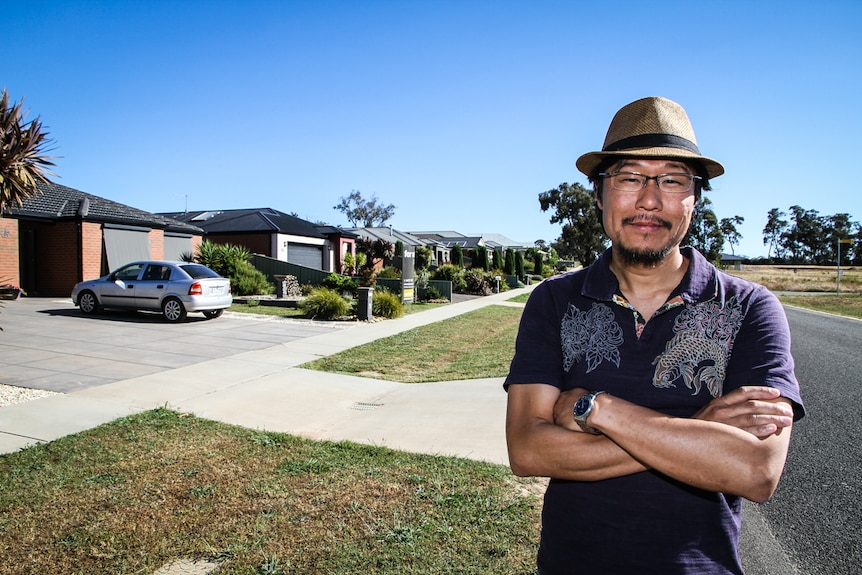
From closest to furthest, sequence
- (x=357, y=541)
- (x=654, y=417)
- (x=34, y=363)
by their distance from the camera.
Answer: (x=654, y=417) → (x=357, y=541) → (x=34, y=363)

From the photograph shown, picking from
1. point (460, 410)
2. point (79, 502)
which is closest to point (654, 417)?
point (79, 502)

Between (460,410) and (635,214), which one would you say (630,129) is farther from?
(460,410)

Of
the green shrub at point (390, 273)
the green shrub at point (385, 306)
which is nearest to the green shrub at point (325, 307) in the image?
the green shrub at point (385, 306)

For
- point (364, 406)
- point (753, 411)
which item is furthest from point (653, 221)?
point (364, 406)

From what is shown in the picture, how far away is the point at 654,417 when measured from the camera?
153cm

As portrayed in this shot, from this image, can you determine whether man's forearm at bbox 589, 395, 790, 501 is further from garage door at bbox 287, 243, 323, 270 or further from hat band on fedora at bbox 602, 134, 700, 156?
garage door at bbox 287, 243, 323, 270

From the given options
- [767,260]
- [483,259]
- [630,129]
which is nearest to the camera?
[630,129]

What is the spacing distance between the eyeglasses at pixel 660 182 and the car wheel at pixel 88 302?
15643mm

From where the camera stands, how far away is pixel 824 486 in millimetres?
4344

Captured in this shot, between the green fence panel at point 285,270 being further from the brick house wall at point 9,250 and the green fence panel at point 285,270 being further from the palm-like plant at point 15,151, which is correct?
the palm-like plant at point 15,151

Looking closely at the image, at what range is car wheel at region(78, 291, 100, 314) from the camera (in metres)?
14.4

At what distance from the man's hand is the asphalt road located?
2337mm

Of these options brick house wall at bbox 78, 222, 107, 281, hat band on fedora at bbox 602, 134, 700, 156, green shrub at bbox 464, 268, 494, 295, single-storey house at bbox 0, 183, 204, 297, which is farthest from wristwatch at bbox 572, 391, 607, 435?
green shrub at bbox 464, 268, 494, 295

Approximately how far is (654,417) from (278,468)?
3.57m
